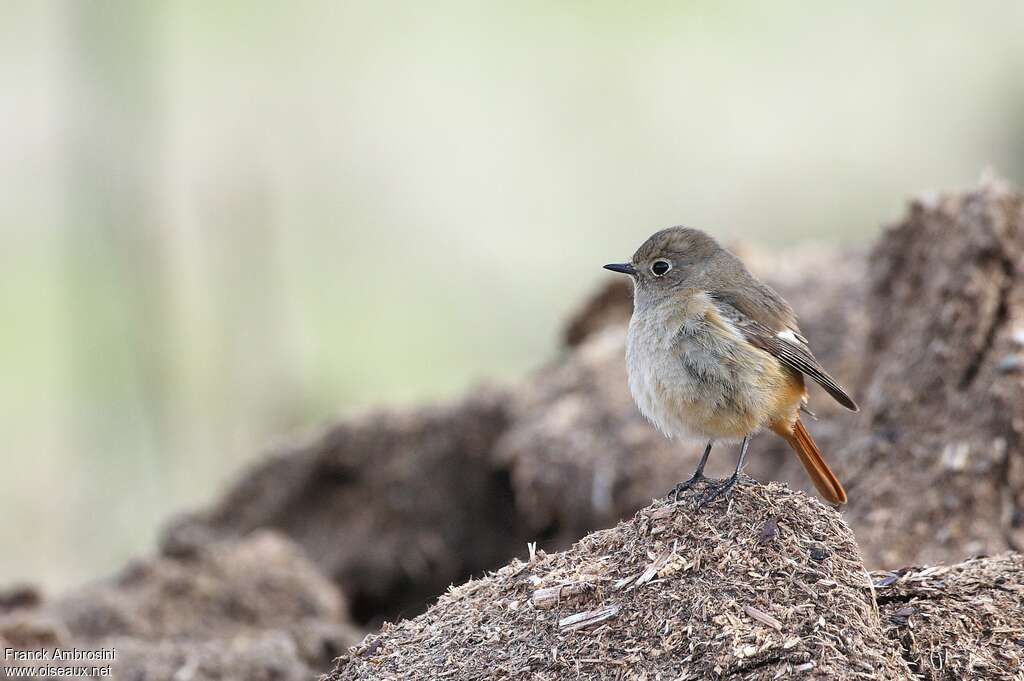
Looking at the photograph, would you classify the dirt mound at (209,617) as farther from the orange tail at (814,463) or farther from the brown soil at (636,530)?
the orange tail at (814,463)

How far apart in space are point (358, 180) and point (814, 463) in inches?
578

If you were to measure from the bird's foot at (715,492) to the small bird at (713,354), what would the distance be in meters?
0.14

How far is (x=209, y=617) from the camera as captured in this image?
22.3ft

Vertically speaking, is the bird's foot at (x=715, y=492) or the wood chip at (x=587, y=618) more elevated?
the bird's foot at (x=715, y=492)

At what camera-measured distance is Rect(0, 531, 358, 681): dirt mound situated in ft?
18.8

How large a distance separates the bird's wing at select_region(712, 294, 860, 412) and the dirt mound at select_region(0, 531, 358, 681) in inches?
104

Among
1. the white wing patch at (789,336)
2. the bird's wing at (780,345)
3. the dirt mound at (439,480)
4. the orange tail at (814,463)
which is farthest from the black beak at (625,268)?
→ the dirt mound at (439,480)

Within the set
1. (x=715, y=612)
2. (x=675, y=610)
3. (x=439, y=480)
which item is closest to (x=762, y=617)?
(x=715, y=612)

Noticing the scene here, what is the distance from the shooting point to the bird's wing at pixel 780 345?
4.73 m

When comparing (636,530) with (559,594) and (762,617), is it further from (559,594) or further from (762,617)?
(762,617)

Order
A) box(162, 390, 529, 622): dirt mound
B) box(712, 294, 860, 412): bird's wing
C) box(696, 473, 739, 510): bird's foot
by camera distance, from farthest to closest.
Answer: box(162, 390, 529, 622): dirt mound, box(712, 294, 860, 412): bird's wing, box(696, 473, 739, 510): bird's foot

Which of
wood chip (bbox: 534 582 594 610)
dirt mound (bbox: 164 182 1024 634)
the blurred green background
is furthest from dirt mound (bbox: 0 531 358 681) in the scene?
the blurred green background

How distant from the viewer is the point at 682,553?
382 centimetres

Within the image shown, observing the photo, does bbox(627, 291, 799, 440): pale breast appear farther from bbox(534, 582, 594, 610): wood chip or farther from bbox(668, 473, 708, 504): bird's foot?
bbox(534, 582, 594, 610): wood chip
